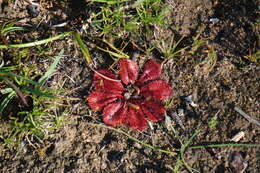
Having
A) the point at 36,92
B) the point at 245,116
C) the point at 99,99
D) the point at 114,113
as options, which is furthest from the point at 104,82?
the point at 245,116

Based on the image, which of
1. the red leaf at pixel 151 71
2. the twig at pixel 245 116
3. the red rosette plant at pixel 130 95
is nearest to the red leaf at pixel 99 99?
the red rosette plant at pixel 130 95

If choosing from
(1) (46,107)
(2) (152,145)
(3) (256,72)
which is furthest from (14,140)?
(3) (256,72)

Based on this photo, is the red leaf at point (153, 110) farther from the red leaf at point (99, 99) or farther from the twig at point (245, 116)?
the twig at point (245, 116)

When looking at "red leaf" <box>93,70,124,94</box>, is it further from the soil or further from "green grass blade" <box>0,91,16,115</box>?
"green grass blade" <box>0,91,16,115</box>

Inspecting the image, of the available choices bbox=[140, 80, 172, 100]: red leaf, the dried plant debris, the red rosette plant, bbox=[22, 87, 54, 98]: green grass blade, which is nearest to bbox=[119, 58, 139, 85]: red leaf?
the red rosette plant

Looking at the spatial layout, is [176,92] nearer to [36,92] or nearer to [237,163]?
[237,163]
